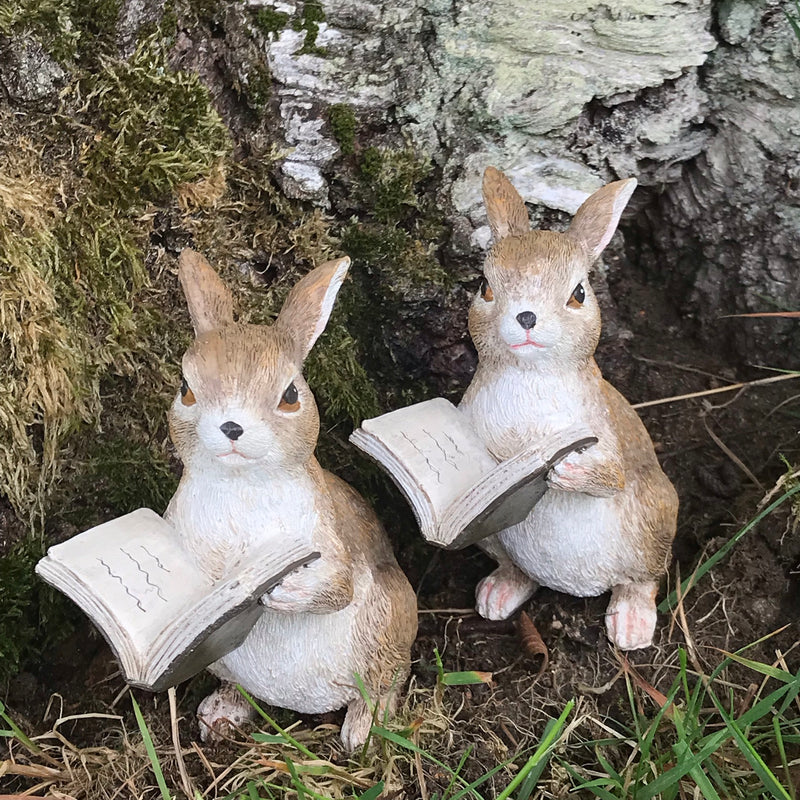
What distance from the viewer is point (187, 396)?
1418mm

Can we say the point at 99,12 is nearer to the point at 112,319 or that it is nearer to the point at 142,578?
the point at 112,319

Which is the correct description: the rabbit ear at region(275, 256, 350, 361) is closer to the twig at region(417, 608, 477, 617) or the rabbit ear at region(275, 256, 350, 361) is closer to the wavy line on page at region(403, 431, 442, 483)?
the wavy line on page at region(403, 431, 442, 483)

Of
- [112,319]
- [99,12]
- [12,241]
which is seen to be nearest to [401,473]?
[112,319]

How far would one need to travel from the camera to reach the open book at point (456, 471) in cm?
150

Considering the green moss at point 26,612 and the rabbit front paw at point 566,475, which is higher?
the rabbit front paw at point 566,475

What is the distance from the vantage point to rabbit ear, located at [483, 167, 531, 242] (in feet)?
5.42

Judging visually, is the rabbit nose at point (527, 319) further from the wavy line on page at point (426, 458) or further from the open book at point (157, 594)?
the open book at point (157, 594)

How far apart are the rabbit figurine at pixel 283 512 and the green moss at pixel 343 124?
572mm

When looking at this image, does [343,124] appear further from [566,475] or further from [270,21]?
[566,475]

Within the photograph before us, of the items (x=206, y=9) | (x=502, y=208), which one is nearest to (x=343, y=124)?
(x=206, y=9)

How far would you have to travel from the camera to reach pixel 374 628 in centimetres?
159

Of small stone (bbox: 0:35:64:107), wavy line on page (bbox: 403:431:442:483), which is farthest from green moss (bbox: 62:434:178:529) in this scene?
small stone (bbox: 0:35:64:107)

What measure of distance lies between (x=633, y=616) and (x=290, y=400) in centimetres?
87

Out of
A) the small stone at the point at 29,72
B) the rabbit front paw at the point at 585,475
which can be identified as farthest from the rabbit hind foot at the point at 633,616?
the small stone at the point at 29,72
